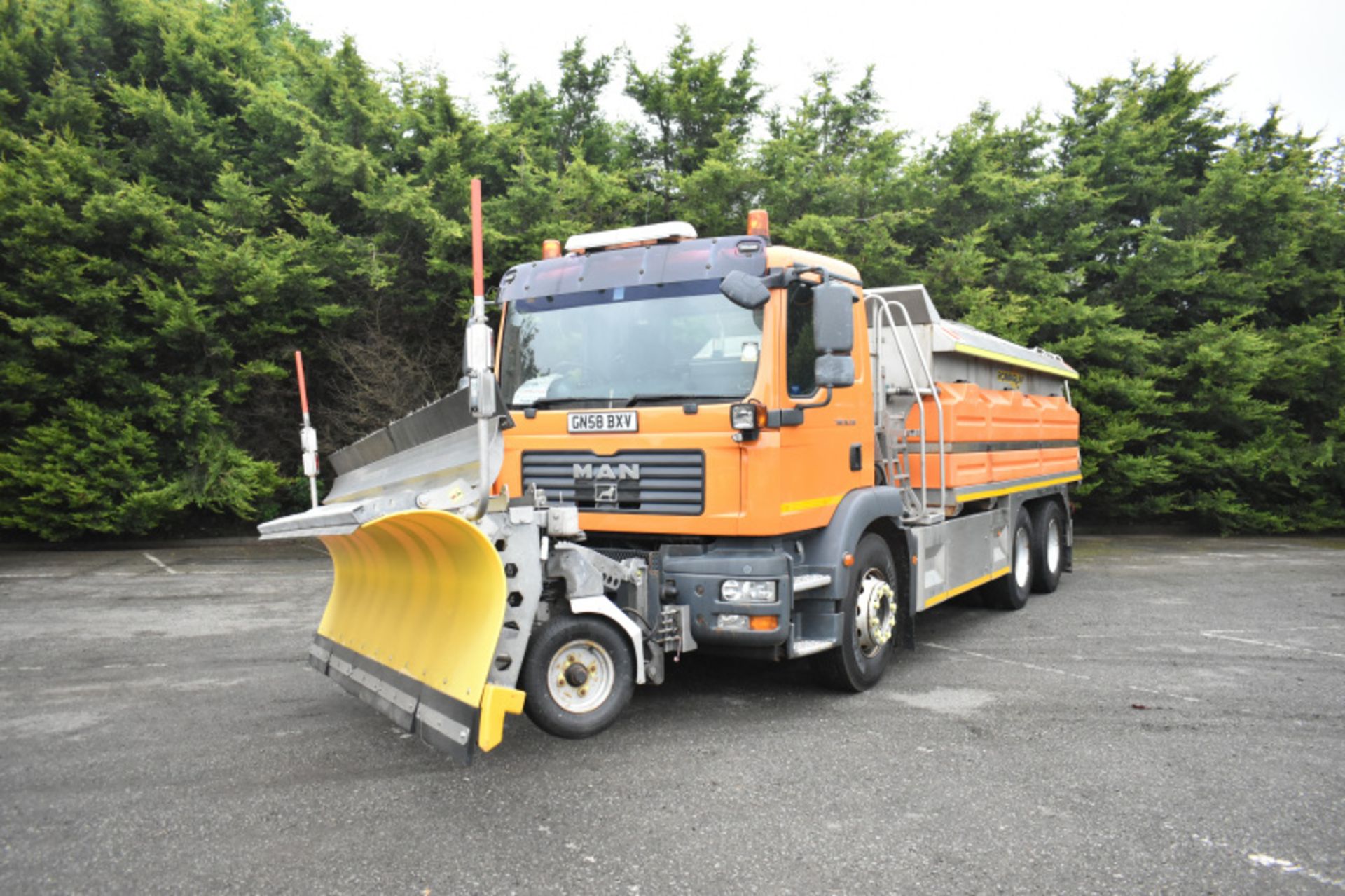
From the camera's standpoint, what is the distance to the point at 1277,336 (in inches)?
689

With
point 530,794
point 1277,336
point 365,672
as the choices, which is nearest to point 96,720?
point 365,672

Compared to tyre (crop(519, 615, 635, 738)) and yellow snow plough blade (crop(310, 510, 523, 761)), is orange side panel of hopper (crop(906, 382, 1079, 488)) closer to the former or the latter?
tyre (crop(519, 615, 635, 738))

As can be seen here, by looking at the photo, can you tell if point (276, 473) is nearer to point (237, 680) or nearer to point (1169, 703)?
point (237, 680)

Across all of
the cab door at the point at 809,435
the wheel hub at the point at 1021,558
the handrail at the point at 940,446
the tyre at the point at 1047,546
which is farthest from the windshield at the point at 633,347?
the tyre at the point at 1047,546

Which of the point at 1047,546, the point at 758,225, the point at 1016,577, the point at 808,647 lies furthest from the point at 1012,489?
the point at 758,225

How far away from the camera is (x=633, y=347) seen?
5.32 m

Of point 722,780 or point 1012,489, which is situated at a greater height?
point 1012,489

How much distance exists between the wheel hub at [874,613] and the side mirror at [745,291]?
1.91 metres

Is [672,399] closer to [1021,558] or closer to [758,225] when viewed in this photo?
[758,225]

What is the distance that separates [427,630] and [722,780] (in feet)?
5.20

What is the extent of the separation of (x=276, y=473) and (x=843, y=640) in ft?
38.1

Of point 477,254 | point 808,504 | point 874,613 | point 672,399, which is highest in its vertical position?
point 477,254

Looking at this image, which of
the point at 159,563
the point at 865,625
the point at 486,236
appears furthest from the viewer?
the point at 486,236

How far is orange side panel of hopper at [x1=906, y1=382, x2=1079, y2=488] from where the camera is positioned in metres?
6.75
